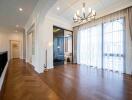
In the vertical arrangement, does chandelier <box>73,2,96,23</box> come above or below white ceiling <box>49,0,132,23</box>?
below

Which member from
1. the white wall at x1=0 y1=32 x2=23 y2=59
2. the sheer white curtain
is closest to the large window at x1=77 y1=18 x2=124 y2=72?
the sheer white curtain

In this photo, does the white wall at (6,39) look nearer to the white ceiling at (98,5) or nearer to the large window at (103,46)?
the white ceiling at (98,5)

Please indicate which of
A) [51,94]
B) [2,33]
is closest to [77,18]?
[51,94]

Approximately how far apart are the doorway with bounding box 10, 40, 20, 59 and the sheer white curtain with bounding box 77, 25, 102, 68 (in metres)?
8.65

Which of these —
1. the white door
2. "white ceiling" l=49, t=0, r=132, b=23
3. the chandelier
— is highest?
"white ceiling" l=49, t=0, r=132, b=23

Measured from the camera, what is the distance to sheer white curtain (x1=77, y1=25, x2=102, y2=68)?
22.4 ft

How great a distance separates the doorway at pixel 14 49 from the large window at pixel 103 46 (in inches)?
344

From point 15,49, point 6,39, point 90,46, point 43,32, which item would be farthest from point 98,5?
point 15,49

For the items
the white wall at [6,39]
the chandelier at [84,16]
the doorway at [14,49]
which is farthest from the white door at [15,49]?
the chandelier at [84,16]

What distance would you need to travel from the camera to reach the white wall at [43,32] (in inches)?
217

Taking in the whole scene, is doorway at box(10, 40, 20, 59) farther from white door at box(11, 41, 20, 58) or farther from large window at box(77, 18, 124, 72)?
large window at box(77, 18, 124, 72)

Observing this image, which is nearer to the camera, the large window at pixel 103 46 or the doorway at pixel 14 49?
the large window at pixel 103 46

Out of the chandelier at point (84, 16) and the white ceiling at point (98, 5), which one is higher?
the white ceiling at point (98, 5)

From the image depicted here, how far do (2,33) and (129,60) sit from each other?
1284 cm
